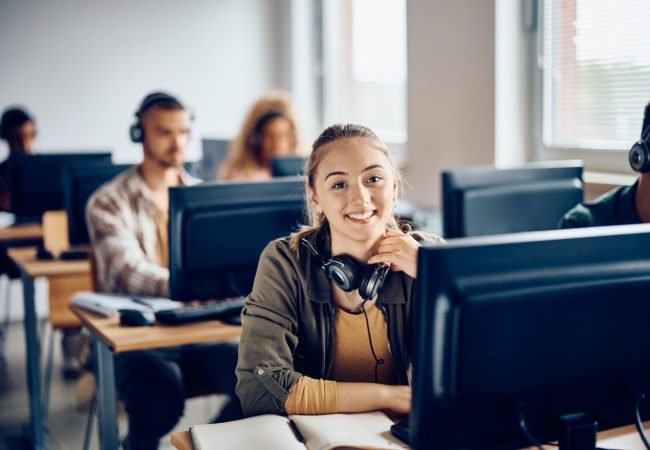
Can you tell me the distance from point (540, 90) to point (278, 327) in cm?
235

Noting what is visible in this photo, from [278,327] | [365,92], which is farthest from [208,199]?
[365,92]

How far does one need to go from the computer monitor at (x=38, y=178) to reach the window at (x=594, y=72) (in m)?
2.14

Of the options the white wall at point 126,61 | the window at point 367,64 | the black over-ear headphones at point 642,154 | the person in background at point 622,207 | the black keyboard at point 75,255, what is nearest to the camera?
the black over-ear headphones at point 642,154

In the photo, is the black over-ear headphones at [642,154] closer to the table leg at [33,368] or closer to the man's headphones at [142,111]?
the man's headphones at [142,111]

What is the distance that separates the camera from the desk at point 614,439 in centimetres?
130

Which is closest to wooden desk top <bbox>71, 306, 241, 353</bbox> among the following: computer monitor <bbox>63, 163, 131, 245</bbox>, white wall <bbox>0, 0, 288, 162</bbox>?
computer monitor <bbox>63, 163, 131, 245</bbox>

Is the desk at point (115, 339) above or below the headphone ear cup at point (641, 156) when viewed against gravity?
below

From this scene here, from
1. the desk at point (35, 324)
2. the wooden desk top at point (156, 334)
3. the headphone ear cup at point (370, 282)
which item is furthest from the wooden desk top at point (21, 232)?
the headphone ear cup at point (370, 282)

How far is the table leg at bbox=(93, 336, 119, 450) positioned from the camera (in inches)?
85.9

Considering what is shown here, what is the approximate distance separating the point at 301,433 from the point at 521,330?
0.50 m

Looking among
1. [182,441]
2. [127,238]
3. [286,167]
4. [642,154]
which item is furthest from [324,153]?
[286,167]

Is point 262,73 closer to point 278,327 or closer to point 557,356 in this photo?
point 278,327

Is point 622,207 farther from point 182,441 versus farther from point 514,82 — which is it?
point 514,82

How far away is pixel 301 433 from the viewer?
1343mm
